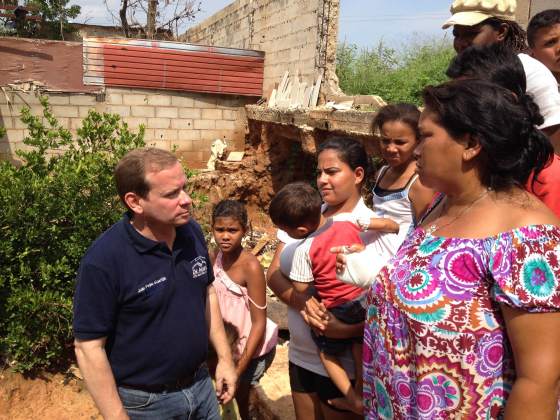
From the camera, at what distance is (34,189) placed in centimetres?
441

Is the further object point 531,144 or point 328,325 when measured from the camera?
point 328,325

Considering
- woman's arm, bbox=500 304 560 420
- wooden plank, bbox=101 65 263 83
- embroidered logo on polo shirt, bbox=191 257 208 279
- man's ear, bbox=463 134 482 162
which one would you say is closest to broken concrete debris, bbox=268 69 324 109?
wooden plank, bbox=101 65 263 83

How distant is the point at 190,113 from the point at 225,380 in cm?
988

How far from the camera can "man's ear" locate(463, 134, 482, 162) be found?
1.42m

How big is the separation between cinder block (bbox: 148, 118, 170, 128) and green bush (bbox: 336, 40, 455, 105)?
4504 mm

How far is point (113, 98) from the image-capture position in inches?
436

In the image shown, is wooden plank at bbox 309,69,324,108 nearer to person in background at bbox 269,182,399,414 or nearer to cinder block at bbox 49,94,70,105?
cinder block at bbox 49,94,70,105

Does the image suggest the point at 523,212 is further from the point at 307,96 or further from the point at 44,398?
the point at 307,96

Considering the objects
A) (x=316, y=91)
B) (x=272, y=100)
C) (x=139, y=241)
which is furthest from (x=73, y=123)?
(x=139, y=241)

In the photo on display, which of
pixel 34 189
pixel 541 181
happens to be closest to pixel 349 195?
pixel 541 181

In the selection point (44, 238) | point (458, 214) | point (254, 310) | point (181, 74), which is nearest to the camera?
point (458, 214)

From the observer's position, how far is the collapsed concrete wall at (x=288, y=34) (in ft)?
30.8

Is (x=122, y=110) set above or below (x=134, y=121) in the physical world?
above

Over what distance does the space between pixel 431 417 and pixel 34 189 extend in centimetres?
400
